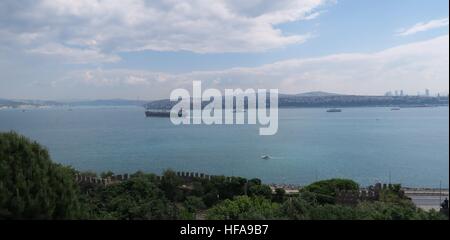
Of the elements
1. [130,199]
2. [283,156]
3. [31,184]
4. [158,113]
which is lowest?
[283,156]

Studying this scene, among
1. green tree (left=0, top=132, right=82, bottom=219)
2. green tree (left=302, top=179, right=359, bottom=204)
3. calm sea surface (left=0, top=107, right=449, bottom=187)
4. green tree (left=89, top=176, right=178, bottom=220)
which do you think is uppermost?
green tree (left=0, top=132, right=82, bottom=219)

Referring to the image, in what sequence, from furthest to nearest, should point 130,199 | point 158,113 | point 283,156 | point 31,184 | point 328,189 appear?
point 158,113 < point 283,156 < point 328,189 < point 130,199 < point 31,184

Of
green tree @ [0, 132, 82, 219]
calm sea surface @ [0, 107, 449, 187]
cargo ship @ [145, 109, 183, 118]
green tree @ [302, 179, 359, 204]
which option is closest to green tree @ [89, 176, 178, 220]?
green tree @ [0, 132, 82, 219]

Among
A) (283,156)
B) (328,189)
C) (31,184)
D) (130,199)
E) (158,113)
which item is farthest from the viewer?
(158,113)

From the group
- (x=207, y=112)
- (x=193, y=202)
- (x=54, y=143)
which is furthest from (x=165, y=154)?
(x=207, y=112)

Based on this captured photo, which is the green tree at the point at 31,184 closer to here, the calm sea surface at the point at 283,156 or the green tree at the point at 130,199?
the green tree at the point at 130,199

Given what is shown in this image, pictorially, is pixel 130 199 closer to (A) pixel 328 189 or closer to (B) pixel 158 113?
(A) pixel 328 189

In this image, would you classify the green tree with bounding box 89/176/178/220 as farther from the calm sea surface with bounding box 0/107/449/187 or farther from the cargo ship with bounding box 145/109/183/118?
the cargo ship with bounding box 145/109/183/118

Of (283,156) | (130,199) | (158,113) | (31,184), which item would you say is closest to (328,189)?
(130,199)
